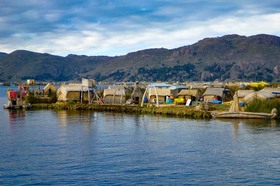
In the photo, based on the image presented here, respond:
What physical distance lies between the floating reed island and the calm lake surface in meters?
6.34

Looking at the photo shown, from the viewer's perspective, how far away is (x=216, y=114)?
158ft

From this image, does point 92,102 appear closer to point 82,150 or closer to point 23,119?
point 23,119

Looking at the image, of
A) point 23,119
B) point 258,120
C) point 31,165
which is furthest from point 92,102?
point 31,165

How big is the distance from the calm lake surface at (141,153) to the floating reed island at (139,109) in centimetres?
634

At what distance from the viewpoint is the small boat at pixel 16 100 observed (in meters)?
65.1

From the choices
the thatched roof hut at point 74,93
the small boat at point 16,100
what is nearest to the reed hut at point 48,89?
the small boat at point 16,100

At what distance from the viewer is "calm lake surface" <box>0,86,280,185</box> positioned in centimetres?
2188

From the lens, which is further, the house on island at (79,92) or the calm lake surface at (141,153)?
the house on island at (79,92)

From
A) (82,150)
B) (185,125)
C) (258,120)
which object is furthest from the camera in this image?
(258,120)

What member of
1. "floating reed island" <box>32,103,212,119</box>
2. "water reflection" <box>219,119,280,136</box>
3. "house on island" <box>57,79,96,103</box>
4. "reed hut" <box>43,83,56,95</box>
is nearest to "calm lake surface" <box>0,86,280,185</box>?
"water reflection" <box>219,119,280,136</box>

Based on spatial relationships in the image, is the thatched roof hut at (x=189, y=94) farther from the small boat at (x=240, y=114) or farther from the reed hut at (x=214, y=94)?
the small boat at (x=240, y=114)

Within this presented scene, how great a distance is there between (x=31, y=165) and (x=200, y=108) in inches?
1172

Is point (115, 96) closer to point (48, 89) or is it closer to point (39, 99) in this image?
point (39, 99)

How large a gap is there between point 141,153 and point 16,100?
142 feet
